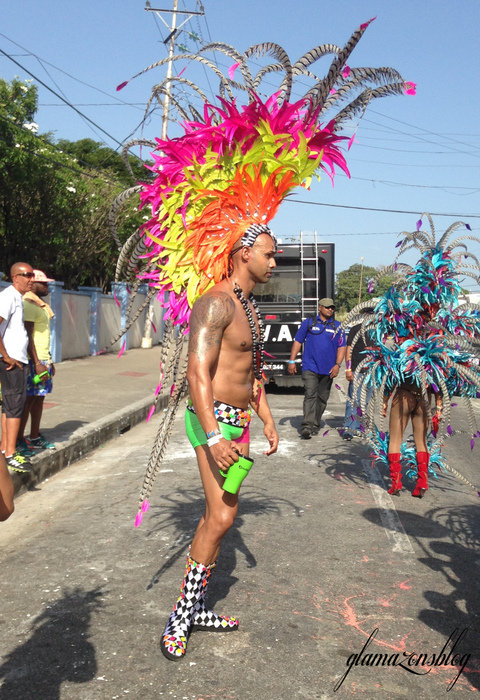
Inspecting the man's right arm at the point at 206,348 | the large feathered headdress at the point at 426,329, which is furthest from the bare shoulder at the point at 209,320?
the large feathered headdress at the point at 426,329

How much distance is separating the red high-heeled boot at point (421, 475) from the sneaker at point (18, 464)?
3.59m

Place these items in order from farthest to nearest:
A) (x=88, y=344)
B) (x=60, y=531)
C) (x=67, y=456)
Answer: (x=88, y=344) < (x=67, y=456) < (x=60, y=531)

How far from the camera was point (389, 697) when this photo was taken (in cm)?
296

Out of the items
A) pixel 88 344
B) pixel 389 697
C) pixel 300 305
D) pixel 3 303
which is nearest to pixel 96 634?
pixel 389 697

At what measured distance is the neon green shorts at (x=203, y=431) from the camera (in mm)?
3545

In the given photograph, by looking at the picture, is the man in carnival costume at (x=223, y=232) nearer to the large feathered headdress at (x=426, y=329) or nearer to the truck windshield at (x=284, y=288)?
the large feathered headdress at (x=426, y=329)

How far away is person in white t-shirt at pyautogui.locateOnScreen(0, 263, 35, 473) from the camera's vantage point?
629cm

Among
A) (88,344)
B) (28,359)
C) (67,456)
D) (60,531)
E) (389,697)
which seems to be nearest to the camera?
(389,697)

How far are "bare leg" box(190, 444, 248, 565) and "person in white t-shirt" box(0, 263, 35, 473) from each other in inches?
132

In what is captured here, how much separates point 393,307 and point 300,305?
28.1 feet

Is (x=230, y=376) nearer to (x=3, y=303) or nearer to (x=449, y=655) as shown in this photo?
(x=449, y=655)

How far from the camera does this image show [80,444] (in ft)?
26.3

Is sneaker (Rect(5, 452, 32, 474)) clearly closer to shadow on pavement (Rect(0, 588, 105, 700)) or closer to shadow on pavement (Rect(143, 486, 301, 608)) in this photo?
shadow on pavement (Rect(143, 486, 301, 608))

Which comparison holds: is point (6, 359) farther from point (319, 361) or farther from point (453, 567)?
point (319, 361)
